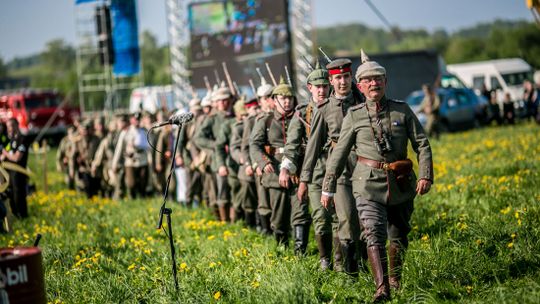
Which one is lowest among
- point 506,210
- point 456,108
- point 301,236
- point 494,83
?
point 456,108

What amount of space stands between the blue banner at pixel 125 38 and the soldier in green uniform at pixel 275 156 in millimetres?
13613

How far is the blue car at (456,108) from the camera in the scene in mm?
31094

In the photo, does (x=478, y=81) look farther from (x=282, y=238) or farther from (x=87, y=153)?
(x=282, y=238)

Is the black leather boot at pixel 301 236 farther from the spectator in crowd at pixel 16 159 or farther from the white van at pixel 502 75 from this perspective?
the white van at pixel 502 75

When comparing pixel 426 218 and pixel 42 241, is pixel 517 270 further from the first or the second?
pixel 42 241

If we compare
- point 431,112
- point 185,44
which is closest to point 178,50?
point 185,44

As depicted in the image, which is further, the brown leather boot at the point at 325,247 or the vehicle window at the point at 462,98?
the vehicle window at the point at 462,98

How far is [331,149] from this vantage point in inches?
312

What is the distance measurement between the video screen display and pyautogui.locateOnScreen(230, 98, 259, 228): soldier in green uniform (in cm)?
903

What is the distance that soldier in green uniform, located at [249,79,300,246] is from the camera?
9625 mm

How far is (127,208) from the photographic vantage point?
15594 mm

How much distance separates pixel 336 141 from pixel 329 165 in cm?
65

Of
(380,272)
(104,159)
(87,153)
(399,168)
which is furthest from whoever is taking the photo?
(87,153)

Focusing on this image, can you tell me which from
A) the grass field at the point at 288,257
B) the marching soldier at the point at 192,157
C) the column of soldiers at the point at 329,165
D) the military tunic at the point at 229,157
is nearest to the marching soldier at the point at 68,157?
the marching soldier at the point at 192,157
